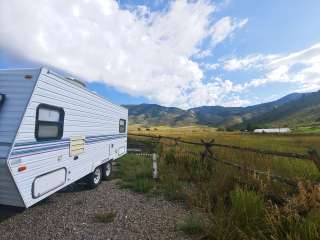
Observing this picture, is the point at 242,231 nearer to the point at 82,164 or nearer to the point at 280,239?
the point at 280,239

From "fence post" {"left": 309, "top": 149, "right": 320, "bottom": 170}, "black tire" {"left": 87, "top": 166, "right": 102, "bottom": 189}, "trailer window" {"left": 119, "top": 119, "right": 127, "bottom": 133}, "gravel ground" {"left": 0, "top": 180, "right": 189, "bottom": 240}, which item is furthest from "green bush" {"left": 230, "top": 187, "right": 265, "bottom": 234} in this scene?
"trailer window" {"left": 119, "top": 119, "right": 127, "bottom": 133}

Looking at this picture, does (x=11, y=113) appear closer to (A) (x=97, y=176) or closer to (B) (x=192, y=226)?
(B) (x=192, y=226)

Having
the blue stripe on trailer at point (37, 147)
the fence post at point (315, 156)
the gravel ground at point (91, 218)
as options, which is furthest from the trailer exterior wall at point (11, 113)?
the fence post at point (315, 156)

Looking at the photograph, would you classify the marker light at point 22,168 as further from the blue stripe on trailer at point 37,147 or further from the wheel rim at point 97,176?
the wheel rim at point 97,176

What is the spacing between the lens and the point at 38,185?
193 inches

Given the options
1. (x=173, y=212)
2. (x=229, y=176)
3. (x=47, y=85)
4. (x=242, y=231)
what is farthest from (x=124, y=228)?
(x=47, y=85)

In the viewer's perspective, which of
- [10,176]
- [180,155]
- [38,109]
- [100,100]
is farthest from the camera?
[180,155]

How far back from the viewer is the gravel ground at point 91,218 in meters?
→ 4.88

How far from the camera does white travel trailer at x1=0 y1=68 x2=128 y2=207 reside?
428 centimetres

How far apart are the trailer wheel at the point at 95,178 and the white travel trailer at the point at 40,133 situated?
0.75 meters

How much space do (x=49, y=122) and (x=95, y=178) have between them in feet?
12.5

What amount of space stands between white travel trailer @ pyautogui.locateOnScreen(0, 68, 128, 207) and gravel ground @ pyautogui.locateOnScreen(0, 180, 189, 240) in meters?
0.72

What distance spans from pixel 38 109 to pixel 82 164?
2713 mm

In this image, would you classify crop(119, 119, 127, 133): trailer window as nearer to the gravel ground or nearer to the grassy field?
the grassy field
